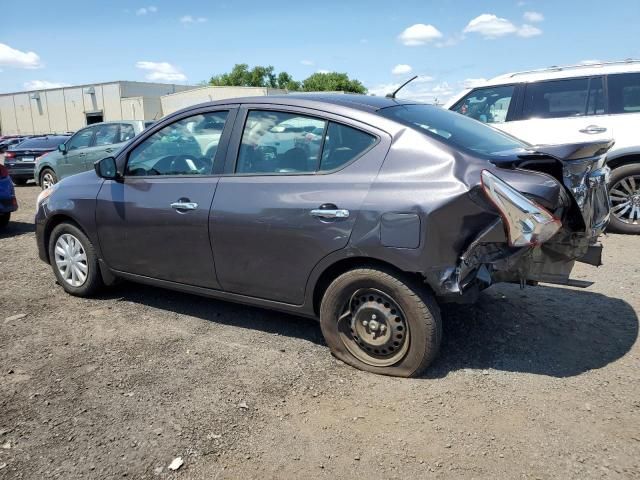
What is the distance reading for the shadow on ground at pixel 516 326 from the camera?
11.4 feet

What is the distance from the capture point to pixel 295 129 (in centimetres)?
358

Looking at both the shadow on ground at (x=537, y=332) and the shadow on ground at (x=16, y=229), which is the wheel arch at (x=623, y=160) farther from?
the shadow on ground at (x=16, y=229)

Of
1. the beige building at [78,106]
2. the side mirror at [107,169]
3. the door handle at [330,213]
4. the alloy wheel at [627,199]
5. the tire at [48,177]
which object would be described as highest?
the beige building at [78,106]

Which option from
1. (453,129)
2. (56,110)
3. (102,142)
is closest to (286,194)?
(453,129)

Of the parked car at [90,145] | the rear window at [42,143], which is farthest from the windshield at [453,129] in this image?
the rear window at [42,143]

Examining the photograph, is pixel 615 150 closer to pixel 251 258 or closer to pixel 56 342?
pixel 251 258

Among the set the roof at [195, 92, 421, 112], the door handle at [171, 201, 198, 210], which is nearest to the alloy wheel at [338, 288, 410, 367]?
the roof at [195, 92, 421, 112]

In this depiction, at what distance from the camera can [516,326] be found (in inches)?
157

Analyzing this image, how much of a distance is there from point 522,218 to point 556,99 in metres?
4.85

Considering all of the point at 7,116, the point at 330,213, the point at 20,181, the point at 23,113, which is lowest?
the point at 20,181

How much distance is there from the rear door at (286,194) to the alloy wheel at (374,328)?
36cm

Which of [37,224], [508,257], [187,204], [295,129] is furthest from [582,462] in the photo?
[37,224]

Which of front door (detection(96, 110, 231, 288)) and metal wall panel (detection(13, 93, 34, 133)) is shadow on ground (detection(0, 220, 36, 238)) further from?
metal wall panel (detection(13, 93, 34, 133))

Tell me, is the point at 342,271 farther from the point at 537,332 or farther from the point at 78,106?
the point at 78,106
